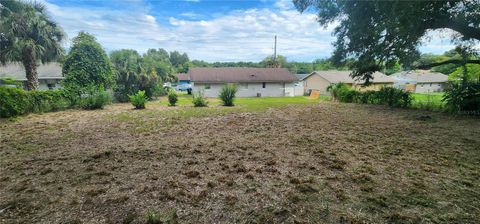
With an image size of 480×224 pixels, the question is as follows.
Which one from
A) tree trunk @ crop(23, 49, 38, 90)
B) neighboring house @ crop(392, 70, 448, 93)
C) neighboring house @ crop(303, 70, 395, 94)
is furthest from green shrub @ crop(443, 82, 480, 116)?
neighboring house @ crop(392, 70, 448, 93)

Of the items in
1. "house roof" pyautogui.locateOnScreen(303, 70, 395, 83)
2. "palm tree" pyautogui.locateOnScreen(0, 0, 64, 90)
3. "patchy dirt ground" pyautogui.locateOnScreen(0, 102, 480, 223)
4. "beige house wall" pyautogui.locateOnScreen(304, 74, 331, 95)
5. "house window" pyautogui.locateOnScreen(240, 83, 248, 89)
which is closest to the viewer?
"patchy dirt ground" pyautogui.locateOnScreen(0, 102, 480, 223)

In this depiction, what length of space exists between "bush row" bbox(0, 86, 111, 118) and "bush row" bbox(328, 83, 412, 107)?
15930mm

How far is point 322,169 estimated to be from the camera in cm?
383

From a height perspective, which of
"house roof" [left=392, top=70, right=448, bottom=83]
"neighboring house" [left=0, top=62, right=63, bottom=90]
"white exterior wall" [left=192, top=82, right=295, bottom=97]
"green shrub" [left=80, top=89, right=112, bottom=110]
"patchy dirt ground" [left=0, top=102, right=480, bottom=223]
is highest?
"house roof" [left=392, top=70, right=448, bottom=83]

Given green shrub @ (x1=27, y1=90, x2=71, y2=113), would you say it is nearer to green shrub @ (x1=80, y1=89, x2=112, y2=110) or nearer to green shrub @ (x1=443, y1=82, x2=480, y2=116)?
green shrub @ (x1=80, y1=89, x2=112, y2=110)

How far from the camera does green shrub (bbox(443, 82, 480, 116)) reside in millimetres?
9095

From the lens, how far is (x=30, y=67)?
12.4m

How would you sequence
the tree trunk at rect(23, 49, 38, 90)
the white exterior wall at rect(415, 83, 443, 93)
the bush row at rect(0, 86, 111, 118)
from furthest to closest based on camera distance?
the white exterior wall at rect(415, 83, 443, 93), the tree trunk at rect(23, 49, 38, 90), the bush row at rect(0, 86, 111, 118)

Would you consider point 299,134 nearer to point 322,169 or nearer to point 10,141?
point 322,169

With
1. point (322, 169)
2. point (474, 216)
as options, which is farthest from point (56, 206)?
point (474, 216)

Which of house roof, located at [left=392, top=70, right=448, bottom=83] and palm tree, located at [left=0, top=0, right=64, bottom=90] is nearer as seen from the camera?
palm tree, located at [left=0, top=0, right=64, bottom=90]

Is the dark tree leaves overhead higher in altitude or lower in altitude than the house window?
higher

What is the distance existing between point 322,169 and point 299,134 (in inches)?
109

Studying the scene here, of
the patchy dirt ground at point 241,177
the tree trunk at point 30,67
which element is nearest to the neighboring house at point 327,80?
the patchy dirt ground at point 241,177
